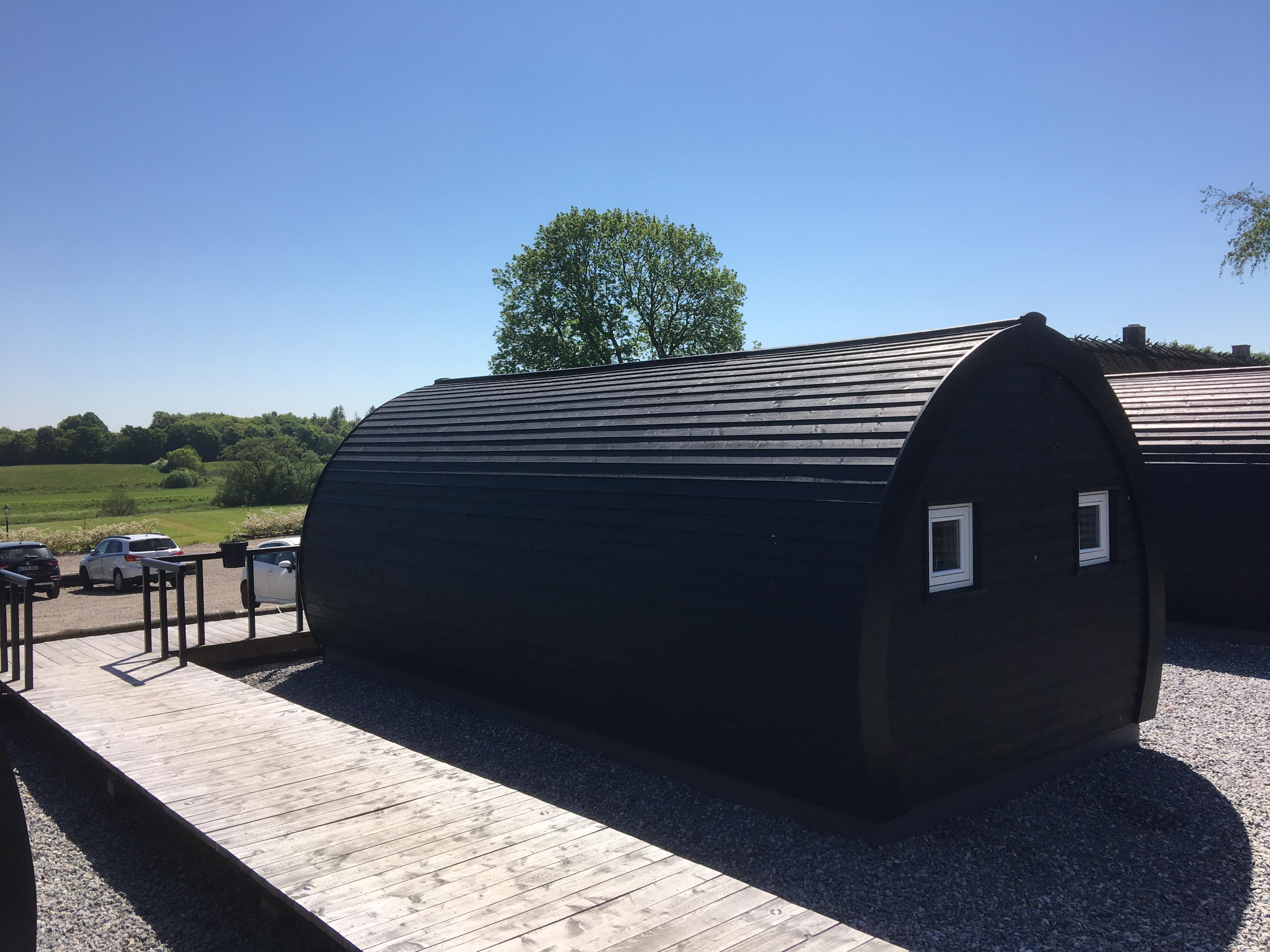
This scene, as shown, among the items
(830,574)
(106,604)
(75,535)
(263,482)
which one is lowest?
(106,604)

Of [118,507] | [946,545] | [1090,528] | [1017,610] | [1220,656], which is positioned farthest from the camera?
[118,507]

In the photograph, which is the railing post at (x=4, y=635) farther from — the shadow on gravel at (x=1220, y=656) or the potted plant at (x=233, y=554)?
the shadow on gravel at (x=1220, y=656)

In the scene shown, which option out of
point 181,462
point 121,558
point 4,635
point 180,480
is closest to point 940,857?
point 4,635

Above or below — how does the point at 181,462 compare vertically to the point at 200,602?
above

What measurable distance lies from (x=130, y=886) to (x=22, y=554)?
19.4 meters

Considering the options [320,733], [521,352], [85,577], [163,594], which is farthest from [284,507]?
[320,733]

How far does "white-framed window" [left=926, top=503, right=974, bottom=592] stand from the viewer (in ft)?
20.6

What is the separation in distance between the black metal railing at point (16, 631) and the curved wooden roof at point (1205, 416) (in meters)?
14.2

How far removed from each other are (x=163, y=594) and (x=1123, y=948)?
10.4 meters

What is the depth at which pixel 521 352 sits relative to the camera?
40625mm

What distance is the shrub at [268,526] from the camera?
3628 centimetres

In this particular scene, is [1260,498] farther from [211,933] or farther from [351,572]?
[211,933]

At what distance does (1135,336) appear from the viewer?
24.7 metres

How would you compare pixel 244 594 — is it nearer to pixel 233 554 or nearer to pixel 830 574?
pixel 233 554
